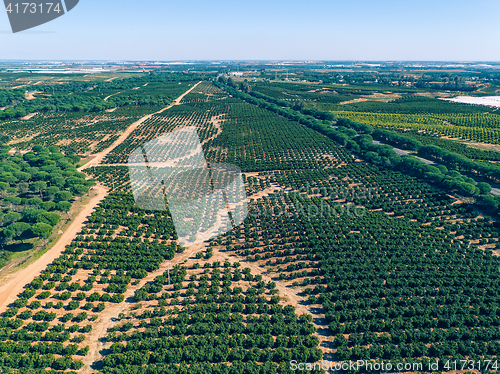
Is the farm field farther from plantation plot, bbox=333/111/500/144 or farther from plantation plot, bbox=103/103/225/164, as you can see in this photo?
plantation plot, bbox=333/111/500/144

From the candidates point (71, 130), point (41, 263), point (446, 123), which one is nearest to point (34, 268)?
point (41, 263)

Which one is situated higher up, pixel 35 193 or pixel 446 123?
pixel 446 123

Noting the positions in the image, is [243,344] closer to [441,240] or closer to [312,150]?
[441,240]

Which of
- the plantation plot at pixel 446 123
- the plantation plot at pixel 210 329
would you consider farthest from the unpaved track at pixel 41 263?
the plantation plot at pixel 446 123

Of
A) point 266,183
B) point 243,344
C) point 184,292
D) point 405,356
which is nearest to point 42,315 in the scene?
point 184,292

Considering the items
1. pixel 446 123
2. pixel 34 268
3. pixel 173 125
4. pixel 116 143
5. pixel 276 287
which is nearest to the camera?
pixel 276 287

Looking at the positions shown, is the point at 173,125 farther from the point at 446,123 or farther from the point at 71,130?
the point at 446,123

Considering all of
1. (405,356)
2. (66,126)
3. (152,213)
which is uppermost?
(66,126)
